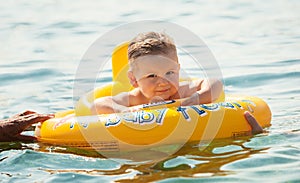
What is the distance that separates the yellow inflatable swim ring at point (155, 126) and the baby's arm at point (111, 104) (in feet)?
0.83

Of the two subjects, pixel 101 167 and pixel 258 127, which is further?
pixel 258 127

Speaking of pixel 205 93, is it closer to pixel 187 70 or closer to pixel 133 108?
pixel 133 108

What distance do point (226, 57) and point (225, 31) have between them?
1.72 metres

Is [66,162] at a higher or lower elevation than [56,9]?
lower

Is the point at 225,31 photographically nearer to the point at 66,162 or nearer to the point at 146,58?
the point at 146,58

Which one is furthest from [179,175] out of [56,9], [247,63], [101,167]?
[56,9]

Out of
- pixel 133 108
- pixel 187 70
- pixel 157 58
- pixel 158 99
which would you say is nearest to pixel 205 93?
pixel 158 99

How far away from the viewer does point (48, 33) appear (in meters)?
11.2

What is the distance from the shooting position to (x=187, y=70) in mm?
8398

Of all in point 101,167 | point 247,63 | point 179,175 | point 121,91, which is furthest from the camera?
point 247,63

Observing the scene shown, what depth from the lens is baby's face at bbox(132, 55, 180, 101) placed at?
209 inches

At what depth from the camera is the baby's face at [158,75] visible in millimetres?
5305

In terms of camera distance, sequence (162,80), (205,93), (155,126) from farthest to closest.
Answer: (205,93) < (162,80) < (155,126)

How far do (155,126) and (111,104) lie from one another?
0.65 metres
